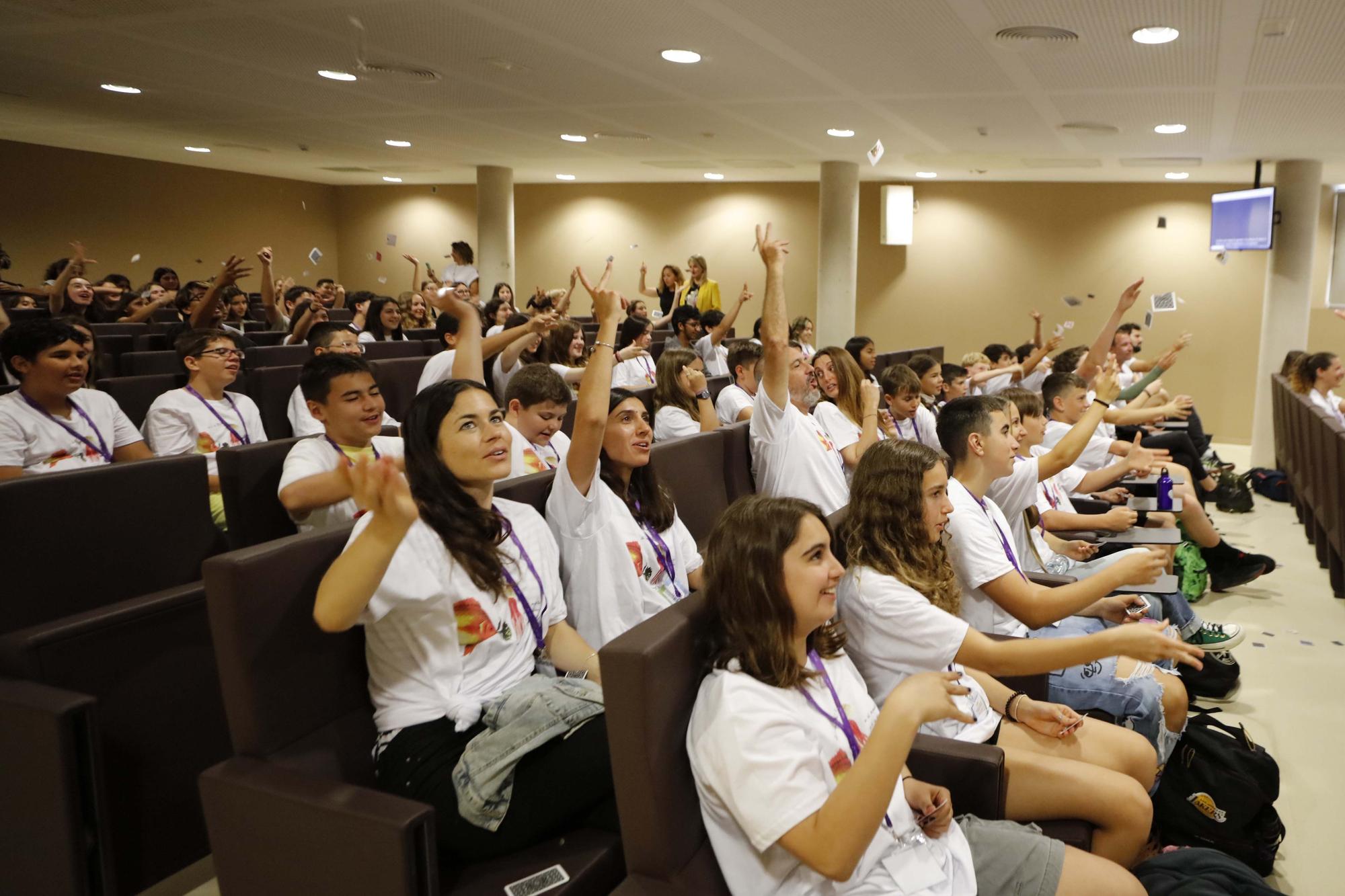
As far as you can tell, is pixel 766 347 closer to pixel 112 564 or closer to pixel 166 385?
pixel 112 564

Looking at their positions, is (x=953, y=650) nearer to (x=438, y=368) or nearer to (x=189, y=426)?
(x=438, y=368)

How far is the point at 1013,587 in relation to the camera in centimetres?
244

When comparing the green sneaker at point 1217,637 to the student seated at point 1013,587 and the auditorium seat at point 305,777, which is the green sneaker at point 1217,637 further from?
the auditorium seat at point 305,777

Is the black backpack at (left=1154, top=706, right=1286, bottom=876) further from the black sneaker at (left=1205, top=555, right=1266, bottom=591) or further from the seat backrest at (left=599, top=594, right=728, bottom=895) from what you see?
the black sneaker at (left=1205, top=555, right=1266, bottom=591)

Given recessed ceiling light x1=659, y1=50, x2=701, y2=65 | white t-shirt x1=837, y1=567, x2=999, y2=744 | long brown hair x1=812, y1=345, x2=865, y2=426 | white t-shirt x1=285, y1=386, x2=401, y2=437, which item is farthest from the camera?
recessed ceiling light x1=659, y1=50, x2=701, y2=65

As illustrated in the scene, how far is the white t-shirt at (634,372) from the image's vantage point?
5984 mm

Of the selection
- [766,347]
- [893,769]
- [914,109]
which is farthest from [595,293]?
[914,109]

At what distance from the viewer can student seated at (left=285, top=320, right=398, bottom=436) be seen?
4.00 meters

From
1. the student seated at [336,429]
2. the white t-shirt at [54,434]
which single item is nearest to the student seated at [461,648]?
the student seated at [336,429]

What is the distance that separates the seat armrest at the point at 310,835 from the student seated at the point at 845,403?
9.00 feet

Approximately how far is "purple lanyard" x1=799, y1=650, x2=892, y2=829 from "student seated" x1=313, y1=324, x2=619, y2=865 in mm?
429

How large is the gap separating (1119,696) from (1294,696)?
183 cm

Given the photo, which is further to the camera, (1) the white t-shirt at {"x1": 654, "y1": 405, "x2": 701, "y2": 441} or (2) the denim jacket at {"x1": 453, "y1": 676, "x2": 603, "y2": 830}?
(1) the white t-shirt at {"x1": 654, "y1": 405, "x2": 701, "y2": 441}

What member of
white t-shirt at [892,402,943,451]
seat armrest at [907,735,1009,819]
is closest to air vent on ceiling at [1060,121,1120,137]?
white t-shirt at [892,402,943,451]
